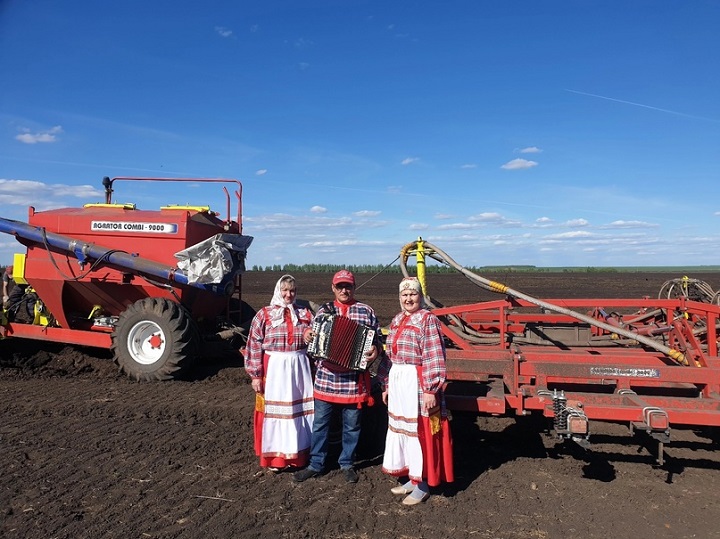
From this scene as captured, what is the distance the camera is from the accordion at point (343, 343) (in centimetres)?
412

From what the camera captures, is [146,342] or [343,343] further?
[146,342]

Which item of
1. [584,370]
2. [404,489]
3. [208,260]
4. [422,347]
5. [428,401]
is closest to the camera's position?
[428,401]

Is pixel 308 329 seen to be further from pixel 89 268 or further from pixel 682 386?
pixel 89 268

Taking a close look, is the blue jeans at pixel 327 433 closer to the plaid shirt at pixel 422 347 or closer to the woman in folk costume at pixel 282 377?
the woman in folk costume at pixel 282 377

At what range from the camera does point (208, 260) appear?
7.43 meters

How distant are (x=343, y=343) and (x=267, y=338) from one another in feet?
2.30

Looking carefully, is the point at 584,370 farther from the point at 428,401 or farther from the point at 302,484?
the point at 302,484

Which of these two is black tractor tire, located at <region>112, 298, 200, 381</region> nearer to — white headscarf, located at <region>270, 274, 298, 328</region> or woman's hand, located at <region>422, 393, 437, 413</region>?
white headscarf, located at <region>270, 274, 298, 328</region>

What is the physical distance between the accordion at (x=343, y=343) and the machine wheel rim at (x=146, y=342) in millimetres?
4158

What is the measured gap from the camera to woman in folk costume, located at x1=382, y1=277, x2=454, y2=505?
3.91m

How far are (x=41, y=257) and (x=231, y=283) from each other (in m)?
2.94

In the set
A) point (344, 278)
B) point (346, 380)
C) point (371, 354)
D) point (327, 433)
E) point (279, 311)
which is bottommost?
point (327, 433)

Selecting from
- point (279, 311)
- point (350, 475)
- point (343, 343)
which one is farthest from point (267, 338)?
point (350, 475)

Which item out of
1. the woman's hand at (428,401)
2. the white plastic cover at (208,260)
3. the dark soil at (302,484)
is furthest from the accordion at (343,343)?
the white plastic cover at (208,260)
